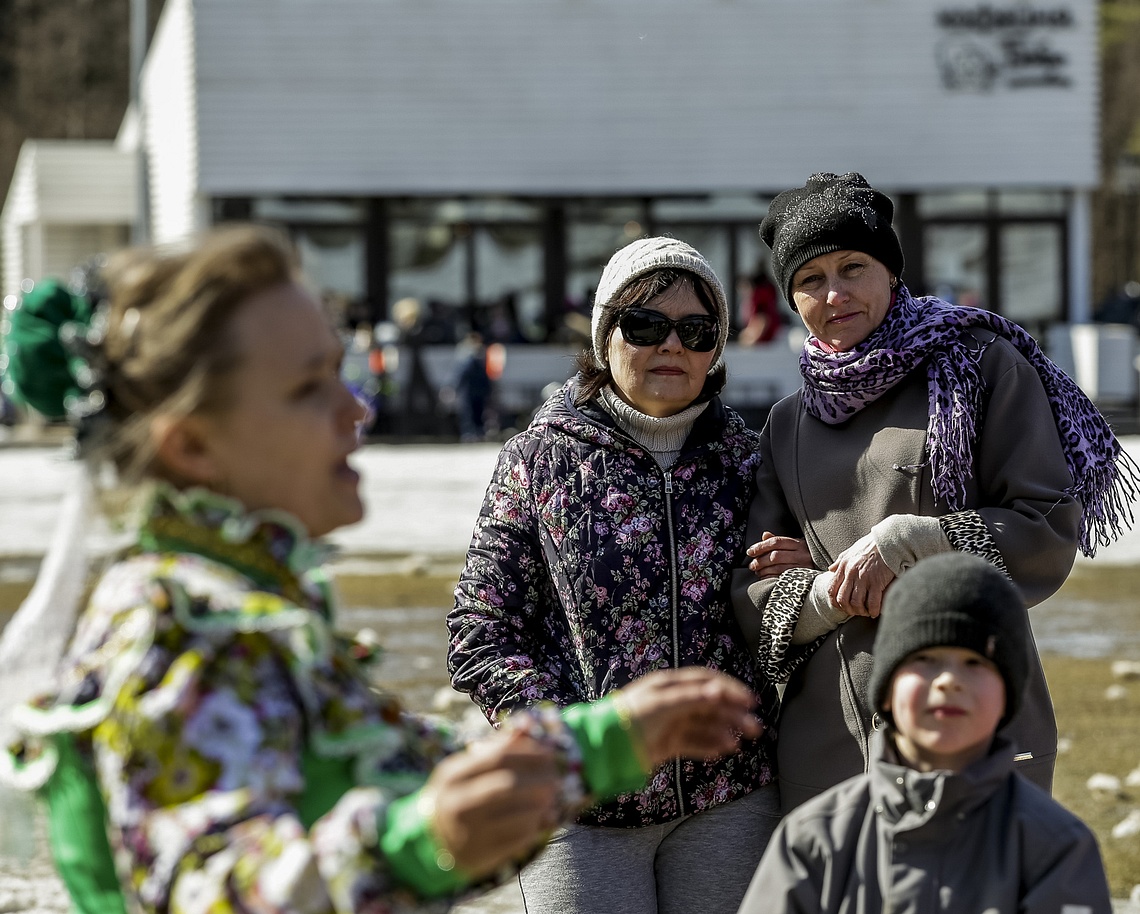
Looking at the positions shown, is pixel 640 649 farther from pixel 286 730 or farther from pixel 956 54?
pixel 956 54

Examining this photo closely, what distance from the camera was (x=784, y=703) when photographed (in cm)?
355

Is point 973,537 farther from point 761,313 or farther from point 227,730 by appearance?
point 761,313

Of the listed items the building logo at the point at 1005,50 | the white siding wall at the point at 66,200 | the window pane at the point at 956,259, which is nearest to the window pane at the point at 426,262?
the white siding wall at the point at 66,200

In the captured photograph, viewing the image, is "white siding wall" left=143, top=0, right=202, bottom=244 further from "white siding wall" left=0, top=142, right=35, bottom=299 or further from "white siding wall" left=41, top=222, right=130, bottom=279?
"white siding wall" left=0, top=142, right=35, bottom=299

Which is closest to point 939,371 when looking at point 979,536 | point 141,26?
point 979,536

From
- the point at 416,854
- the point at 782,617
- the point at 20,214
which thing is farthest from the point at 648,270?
the point at 20,214

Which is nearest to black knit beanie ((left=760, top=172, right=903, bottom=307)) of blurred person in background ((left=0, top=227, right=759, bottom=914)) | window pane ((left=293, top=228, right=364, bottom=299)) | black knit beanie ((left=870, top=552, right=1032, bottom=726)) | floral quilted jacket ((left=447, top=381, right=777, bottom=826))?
floral quilted jacket ((left=447, top=381, right=777, bottom=826))

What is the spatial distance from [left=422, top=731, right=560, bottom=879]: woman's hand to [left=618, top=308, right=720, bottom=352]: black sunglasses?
1.81 meters

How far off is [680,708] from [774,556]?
1476mm

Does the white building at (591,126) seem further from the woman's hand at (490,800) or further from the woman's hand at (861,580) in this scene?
the woman's hand at (490,800)

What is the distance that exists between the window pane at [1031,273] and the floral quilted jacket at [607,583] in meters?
29.1

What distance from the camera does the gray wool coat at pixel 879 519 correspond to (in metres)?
3.31

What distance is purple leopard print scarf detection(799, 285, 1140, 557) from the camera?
334 cm

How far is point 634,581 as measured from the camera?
3.43 meters
